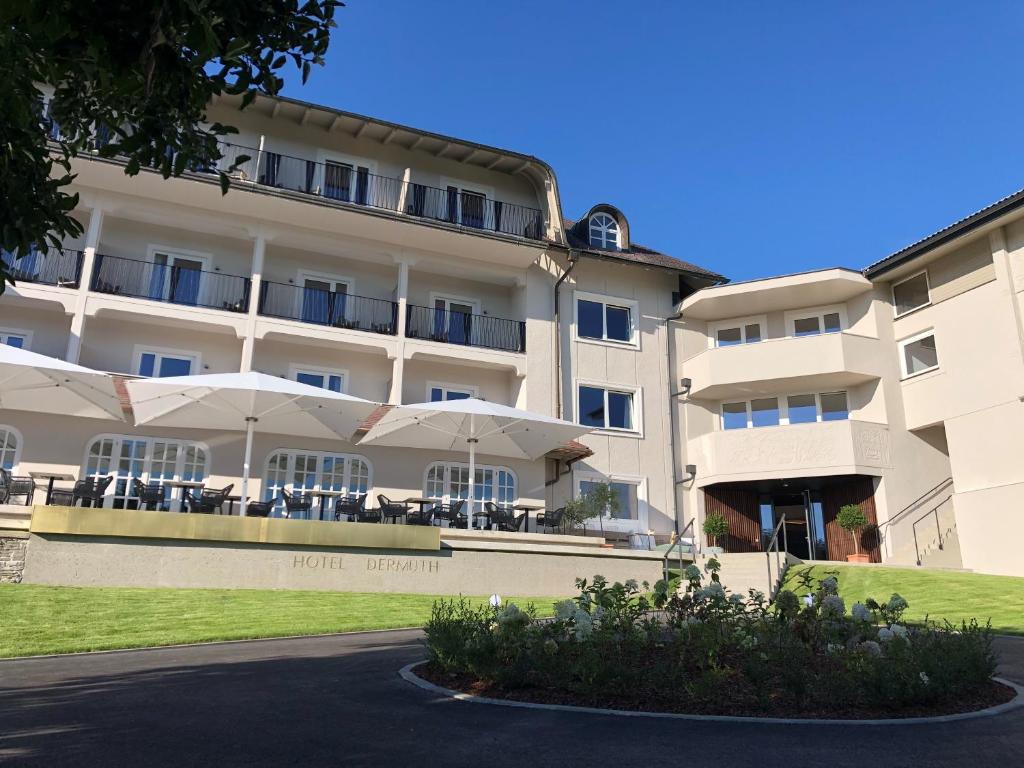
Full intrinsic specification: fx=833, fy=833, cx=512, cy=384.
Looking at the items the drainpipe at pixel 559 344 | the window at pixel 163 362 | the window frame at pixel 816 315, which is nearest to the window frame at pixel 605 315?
the drainpipe at pixel 559 344

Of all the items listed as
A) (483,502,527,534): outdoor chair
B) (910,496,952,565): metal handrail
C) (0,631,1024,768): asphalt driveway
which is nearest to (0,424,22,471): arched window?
(483,502,527,534): outdoor chair

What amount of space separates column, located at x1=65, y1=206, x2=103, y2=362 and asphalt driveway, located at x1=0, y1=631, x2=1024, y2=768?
13.0 m

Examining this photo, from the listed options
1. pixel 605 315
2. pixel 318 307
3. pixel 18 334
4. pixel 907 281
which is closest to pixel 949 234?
pixel 907 281

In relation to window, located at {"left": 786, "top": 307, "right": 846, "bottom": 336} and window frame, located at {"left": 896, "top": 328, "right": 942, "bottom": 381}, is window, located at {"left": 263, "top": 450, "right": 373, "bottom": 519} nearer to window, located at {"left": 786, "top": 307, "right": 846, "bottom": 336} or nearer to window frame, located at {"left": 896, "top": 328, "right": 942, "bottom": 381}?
window, located at {"left": 786, "top": 307, "right": 846, "bottom": 336}

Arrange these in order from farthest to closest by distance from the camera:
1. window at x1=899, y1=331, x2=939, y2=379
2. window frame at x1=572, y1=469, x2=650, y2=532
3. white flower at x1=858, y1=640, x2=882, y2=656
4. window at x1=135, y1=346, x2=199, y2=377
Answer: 1. window at x1=899, y1=331, x2=939, y2=379
2. window frame at x1=572, y1=469, x2=650, y2=532
3. window at x1=135, y1=346, x2=199, y2=377
4. white flower at x1=858, y1=640, x2=882, y2=656

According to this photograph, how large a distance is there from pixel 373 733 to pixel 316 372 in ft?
57.7

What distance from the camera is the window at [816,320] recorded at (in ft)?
88.2

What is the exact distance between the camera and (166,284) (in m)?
21.5

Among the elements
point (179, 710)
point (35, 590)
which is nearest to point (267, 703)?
point (179, 710)

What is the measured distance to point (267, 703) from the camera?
7148 mm

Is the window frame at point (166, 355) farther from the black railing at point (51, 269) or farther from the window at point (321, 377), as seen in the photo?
the window at point (321, 377)

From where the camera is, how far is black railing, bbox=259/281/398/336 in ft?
75.1

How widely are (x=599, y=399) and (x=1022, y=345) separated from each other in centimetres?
1119

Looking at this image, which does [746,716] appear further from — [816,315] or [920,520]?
[816,315]
